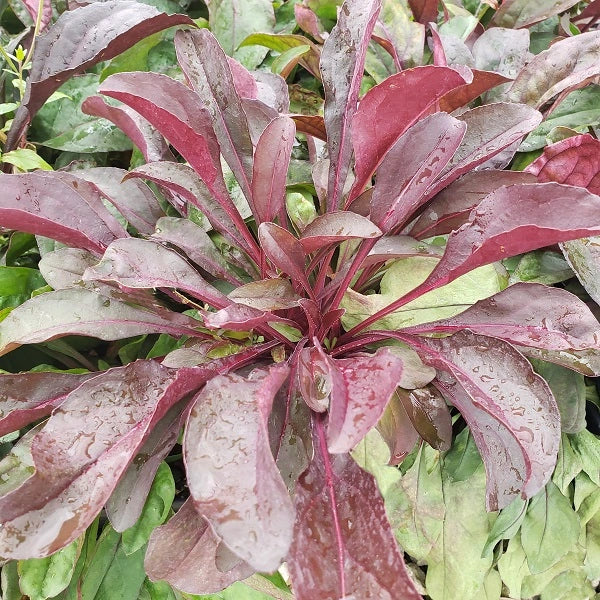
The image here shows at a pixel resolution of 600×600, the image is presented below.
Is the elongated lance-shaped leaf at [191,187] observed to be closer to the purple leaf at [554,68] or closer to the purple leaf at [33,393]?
the purple leaf at [33,393]

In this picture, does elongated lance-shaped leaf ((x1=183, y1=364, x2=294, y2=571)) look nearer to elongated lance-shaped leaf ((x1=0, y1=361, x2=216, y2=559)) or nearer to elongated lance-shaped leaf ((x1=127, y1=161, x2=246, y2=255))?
elongated lance-shaped leaf ((x1=0, y1=361, x2=216, y2=559))

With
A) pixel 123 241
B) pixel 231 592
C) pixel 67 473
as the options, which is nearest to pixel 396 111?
pixel 123 241

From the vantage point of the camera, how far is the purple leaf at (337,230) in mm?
500

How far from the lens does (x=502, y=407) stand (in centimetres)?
51

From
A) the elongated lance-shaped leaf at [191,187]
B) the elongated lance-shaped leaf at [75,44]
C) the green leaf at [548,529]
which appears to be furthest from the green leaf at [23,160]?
the green leaf at [548,529]

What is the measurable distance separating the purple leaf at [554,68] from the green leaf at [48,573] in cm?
78

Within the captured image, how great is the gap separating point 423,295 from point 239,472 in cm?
35

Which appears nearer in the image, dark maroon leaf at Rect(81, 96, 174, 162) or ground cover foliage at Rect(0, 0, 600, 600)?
ground cover foliage at Rect(0, 0, 600, 600)

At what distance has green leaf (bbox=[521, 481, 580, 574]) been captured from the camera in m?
0.74

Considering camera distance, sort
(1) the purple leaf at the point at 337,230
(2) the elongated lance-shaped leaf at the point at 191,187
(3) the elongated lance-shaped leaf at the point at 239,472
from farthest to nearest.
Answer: (2) the elongated lance-shaped leaf at the point at 191,187 → (1) the purple leaf at the point at 337,230 → (3) the elongated lance-shaped leaf at the point at 239,472

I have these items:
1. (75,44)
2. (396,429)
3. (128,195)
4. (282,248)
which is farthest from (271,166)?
(75,44)

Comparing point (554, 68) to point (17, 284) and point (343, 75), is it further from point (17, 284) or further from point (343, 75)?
point (17, 284)

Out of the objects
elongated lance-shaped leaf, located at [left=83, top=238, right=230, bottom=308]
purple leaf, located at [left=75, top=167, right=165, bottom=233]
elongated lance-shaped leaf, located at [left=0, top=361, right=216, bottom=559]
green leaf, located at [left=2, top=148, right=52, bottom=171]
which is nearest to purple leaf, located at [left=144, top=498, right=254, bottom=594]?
elongated lance-shaped leaf, located at [left=0, top=361, right=216, bottom=559]

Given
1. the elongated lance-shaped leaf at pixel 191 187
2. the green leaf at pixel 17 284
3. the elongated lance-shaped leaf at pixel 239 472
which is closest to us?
the elongated lance-shaped leaf at pixel 239 472
